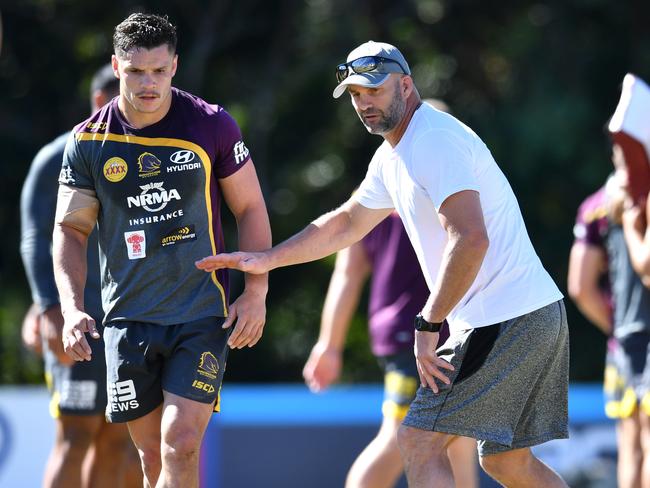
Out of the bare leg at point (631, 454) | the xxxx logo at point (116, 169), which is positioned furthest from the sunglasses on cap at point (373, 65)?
the bare leg at point (631, 454)

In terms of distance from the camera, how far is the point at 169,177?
183 inches

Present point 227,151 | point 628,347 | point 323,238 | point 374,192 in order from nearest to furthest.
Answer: point 227,151 → point 374,192 → point 323,238 → point 628,347

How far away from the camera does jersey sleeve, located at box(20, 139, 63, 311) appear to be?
19.2 ft

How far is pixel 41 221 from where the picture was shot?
19.5ft

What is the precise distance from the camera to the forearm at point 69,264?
4.76 meters

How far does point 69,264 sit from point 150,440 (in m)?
0.79

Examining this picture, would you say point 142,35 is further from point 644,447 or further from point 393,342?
point 644,447

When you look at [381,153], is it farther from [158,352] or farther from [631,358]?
[631,358]

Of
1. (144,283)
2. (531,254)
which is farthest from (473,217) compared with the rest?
(144,283)

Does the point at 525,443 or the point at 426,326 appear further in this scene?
the point at 525,443

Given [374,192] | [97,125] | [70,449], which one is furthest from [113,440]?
[374,192]

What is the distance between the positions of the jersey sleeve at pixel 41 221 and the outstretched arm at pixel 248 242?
137cm

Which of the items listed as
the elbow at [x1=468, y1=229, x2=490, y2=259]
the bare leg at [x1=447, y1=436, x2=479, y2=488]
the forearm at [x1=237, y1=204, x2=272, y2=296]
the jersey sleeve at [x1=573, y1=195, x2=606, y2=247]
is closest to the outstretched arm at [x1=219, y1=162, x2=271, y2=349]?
the forearm at [x1=237, y1=204, x2=272, y2=296]

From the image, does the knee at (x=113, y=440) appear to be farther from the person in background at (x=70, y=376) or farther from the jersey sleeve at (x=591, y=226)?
the jersey sleeve at (x=591, y=226)
